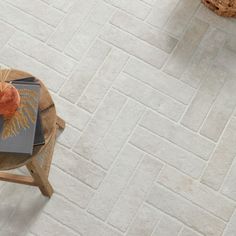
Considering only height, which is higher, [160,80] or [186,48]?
[186,48]

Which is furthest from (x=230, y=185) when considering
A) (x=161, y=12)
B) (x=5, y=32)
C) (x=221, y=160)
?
(x=5, y=32)

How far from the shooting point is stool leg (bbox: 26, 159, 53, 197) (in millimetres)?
1895

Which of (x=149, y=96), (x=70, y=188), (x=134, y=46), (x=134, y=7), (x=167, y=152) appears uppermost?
(x=134, y=7)

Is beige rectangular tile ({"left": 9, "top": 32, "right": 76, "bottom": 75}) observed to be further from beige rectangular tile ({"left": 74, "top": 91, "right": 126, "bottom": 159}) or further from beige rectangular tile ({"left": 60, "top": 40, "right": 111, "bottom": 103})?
beige rectangular tile ({"left": 74, "top": 91, "right": 126, "bottom": 159})

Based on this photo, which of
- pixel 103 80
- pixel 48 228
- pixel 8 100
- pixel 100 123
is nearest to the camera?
pixel 8 100

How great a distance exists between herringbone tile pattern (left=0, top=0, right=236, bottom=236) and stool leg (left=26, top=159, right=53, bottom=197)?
74 mm

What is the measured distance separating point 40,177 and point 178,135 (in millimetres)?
777

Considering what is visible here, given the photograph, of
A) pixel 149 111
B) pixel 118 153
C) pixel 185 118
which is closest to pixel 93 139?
pixel 118 153

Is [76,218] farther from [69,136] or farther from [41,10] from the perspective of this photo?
[41,10]

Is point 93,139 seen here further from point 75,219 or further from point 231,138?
point 231,138

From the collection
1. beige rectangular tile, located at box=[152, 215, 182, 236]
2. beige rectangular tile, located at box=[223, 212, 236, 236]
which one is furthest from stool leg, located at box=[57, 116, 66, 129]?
beige rectangular tile, located at box=[223, 212, 236, 236]

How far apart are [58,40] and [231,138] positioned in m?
1.12

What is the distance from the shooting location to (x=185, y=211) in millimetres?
2225

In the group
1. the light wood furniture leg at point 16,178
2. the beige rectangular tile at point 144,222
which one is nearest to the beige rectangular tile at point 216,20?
the beige rectangular tile at point 144,222
